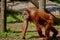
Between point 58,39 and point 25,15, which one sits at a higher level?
point 25,15

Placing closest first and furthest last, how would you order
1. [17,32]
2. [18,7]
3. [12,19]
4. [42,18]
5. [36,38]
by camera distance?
[42,18], [36,38], [17,32], [12,19], [18,7]

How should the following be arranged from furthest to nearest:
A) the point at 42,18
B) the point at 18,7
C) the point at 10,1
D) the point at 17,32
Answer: the point at 10,1, the point at 18,7, the point at 17,32, the point at 42,18

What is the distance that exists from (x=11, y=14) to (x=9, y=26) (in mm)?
1393

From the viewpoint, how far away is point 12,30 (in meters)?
6.37

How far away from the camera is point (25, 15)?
17.5ft

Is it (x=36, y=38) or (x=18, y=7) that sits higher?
(x=18, y=7)

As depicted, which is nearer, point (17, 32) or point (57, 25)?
point (17, 32)

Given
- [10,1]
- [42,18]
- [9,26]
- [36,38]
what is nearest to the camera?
[42,18]

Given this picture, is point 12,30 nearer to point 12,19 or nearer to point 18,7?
point 12,19

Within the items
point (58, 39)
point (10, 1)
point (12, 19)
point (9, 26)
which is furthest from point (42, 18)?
point (10, 1)

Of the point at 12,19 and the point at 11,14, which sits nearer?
the point at 12,19

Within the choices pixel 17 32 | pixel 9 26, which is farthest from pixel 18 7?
pixel 17 32

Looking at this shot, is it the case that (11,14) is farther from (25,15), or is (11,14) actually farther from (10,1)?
(25,15)

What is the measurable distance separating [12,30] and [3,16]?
533 mm
